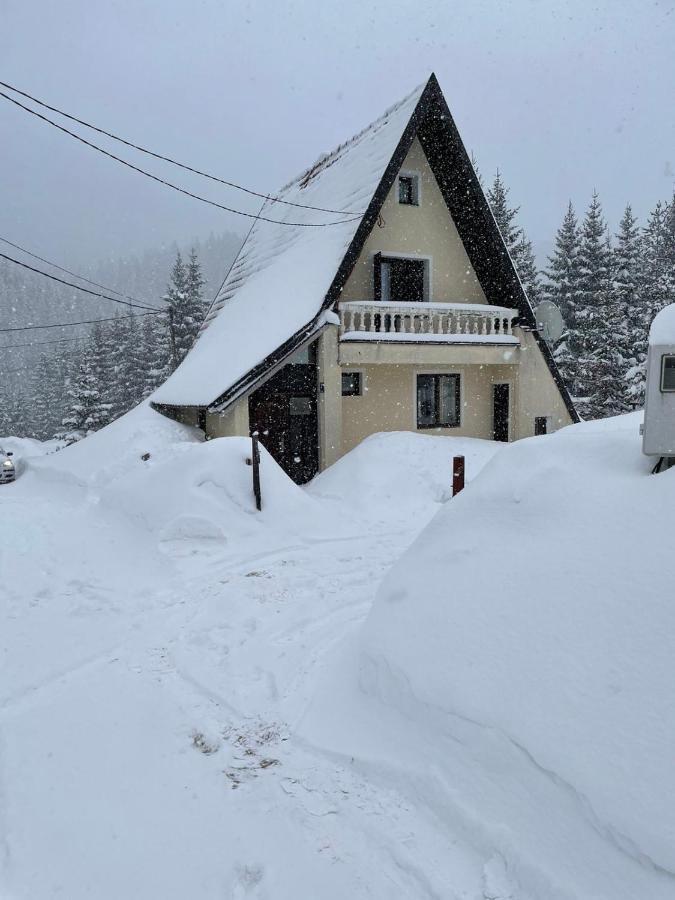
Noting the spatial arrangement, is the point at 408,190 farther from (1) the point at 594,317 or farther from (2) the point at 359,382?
(1) the point at 594,317

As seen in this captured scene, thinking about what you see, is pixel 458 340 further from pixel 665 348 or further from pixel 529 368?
pixel 665 348

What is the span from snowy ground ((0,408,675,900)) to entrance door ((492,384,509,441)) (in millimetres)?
11864

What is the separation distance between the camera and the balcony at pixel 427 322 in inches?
559

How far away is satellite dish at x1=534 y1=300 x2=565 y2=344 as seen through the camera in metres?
15.9

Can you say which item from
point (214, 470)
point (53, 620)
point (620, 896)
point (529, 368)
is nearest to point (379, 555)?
point (214, 470)

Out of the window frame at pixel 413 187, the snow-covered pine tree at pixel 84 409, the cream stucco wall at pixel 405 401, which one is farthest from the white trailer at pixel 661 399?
the snow-covered pine tree at pixel 84 409

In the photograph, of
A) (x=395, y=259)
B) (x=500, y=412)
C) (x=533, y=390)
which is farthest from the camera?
(x=500, y=412)

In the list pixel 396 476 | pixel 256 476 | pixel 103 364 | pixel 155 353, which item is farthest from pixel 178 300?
pixel 256 476

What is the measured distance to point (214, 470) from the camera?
931cm

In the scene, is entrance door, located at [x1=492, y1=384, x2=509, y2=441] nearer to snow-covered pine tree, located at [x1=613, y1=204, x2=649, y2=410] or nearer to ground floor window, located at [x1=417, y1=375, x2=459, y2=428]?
ground floor window, located at [x1=417, y1=375, x2=459, y2=428]

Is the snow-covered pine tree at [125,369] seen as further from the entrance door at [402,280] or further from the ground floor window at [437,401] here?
the ground floor window at [437,401]

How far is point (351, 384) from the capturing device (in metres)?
15.4

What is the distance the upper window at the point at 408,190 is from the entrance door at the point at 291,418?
603 centimetres

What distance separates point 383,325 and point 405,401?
8.56 ft
